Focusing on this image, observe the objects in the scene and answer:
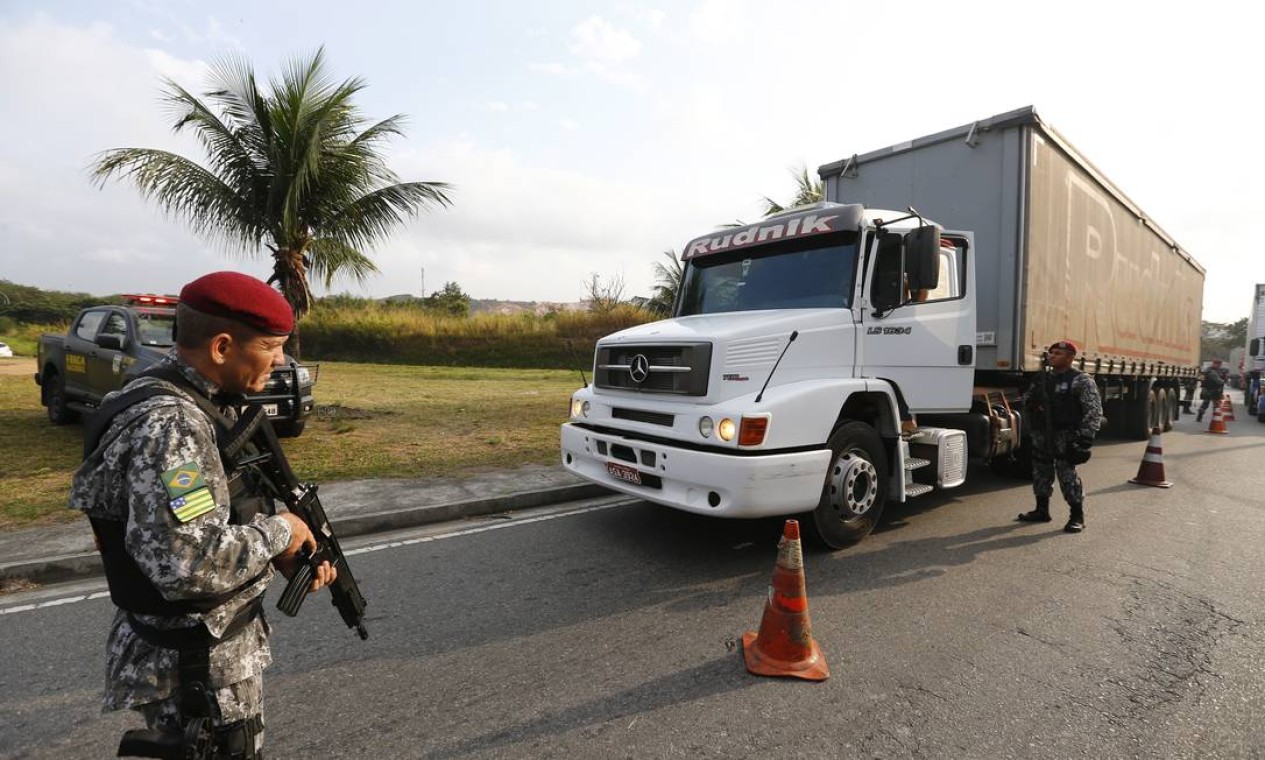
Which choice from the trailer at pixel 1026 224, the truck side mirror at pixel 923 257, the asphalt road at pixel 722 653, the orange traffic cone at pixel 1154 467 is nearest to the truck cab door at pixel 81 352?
the asphalt road at pixel 722 653

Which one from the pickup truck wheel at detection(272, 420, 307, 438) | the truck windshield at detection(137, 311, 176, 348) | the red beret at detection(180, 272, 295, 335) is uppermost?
the truck windshield at detection(137, 311, 176, 348)

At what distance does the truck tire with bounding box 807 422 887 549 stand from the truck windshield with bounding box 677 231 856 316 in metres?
1.00

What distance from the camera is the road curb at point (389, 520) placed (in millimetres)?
4203

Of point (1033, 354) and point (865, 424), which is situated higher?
point (1033, 354)

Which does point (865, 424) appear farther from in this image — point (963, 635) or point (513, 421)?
point (513, 421)

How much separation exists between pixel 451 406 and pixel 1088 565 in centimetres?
1068

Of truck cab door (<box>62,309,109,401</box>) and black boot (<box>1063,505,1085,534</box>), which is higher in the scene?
truck cab door (<box>62,309,109,401</box>)

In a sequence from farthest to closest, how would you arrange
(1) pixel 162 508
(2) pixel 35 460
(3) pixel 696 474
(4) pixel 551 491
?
(2) pixel 35 460, (4) pixel 551 491, (3) pixel 696 474, (1) pixel 162 508

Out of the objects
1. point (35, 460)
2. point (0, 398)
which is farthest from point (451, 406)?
point (0, 398)

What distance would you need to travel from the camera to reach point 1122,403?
11.2 metres

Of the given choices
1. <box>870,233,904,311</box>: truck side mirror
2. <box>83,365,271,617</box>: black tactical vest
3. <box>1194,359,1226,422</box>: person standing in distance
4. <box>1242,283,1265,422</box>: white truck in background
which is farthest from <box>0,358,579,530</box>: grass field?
<box>1242,283,1265,422</box>: white truck in background

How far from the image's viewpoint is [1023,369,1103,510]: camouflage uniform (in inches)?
215

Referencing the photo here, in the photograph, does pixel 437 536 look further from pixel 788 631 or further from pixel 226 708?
pixel 226 708

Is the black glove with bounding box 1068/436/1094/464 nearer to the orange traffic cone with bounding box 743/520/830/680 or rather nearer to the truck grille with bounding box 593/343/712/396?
the truck grille with bounding box 593/343/712/396
